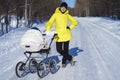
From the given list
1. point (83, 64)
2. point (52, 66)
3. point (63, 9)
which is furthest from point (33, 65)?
point (83, 64)

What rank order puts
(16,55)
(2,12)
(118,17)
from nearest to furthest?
(16,55), (2,12), (118,17)

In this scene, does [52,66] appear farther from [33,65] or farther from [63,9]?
[63,9]

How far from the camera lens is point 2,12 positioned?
2900 centimetres

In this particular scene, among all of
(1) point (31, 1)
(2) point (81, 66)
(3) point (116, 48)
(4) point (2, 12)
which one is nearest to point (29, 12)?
(1) point (31, 1)

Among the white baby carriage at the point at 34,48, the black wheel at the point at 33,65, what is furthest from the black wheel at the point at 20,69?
the black wheel at the point at 33,65

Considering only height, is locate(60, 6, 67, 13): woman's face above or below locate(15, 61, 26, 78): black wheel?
above

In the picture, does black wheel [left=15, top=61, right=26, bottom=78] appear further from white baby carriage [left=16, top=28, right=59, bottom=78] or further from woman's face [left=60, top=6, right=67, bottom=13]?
woman's face [left=60, top=6, right=67, bottom=13]

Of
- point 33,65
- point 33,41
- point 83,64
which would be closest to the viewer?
point 33,41

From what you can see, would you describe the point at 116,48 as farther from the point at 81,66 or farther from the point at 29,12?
the point at 29,12

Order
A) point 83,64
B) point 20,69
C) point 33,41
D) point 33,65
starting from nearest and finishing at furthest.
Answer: point 33,41 → point 20,69 → point 33,65 → point 83,64

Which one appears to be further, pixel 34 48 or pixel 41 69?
pixel 41 69

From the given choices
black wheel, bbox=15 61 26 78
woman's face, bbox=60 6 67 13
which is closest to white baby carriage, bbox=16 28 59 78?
black wheel, bbox=15 61 26 78

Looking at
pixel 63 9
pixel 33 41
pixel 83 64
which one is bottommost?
pixel 83 64

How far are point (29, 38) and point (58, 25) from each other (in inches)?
66.6
